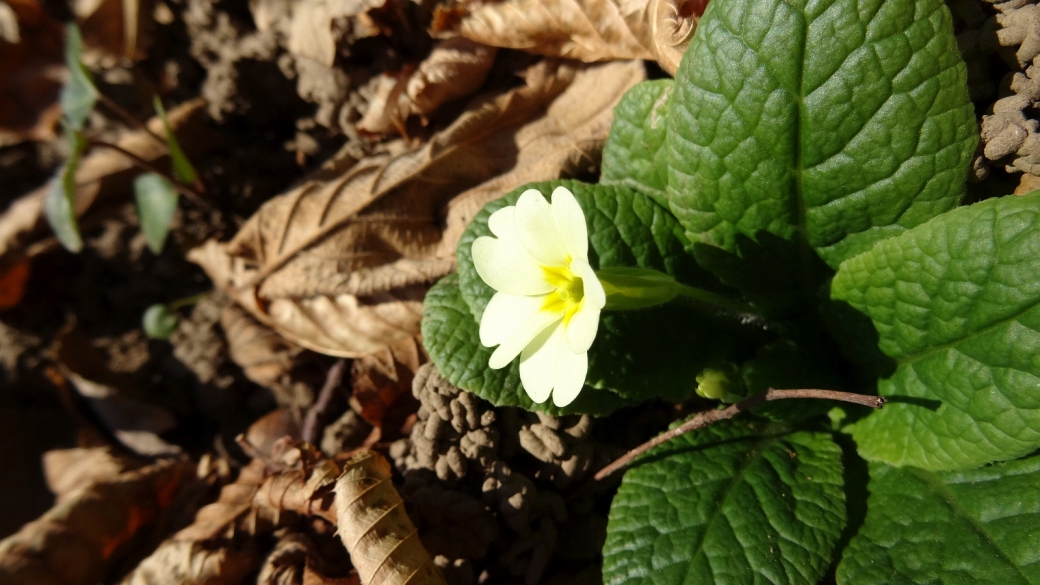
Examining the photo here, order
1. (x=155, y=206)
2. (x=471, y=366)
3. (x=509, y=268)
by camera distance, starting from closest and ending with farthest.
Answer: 1. (x=509, y=268)
2. (x=471, y=366)
3. (x=155, y=206)

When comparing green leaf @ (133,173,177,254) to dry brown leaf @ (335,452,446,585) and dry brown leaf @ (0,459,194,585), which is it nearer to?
dry brown leaf @ (0,459,194,585)

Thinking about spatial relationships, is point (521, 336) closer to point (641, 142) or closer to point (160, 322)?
point (641, 142)

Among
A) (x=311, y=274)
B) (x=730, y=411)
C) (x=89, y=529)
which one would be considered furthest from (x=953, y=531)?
(x=89, y=529)

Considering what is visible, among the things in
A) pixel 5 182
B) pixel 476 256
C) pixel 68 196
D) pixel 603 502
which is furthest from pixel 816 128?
pixel 5 182

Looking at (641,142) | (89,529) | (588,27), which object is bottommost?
(89,529)

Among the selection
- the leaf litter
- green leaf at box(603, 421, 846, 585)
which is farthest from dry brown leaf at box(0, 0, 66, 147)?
green leaf at box(603, 421, 846, 585)

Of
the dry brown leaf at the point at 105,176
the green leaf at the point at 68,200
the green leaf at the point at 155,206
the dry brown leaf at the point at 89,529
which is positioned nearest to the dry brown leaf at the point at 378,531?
the dry brown leaf at the point at 89,529

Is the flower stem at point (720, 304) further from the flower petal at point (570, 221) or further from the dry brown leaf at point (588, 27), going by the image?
the dry brown leaf at point (588, 27)
